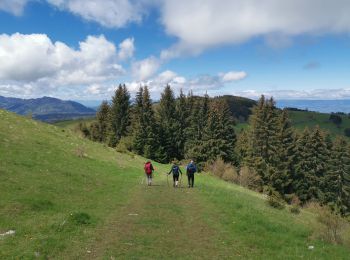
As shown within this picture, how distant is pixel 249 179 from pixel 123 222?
42.1 m

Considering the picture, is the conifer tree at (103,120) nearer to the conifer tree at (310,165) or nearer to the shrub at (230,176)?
the shrub at (230,176)

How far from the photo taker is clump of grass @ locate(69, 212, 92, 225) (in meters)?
15.4

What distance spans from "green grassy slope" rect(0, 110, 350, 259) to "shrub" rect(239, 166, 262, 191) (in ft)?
91.8

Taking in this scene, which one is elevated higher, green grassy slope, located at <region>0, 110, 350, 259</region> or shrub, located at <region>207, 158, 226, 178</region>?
green grassy slope, located at <region>0, 110, 350, 259</region>

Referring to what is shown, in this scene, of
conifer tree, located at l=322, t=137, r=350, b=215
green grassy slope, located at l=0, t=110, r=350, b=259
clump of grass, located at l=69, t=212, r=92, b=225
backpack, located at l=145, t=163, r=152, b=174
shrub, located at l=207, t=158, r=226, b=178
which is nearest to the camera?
green grassy slope, located at l=0, t=110, r=350, b=259

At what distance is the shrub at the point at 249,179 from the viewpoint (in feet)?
180

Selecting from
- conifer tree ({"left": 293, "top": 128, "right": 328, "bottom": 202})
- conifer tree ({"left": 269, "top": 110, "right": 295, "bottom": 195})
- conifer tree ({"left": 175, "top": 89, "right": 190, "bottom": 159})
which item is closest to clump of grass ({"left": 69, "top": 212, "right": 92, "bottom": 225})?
conifer tree ({"left": 269, "top": 110, "right": 295, "bottom": 195})

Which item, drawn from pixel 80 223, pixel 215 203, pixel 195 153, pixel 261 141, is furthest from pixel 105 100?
pixel 80 223

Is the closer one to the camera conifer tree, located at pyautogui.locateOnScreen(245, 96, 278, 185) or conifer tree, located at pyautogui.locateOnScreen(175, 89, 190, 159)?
conifer tree, located at pyautogui.locateOnScreen(245, 96, 278, 185)

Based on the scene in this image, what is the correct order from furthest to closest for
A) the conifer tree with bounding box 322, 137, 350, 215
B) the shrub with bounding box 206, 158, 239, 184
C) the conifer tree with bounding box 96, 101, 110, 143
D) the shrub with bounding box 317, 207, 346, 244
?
1. the conifer tree with bounding box 96, 101, 110, 143
2. the conifer tree with bounding box 322, 137, 350, 215
3. the shrub with bounding box 206, 158, 239, 184
4. the shrub with bounding box 317, 207, 346, 244

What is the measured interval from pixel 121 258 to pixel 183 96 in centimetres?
7107

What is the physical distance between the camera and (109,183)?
28.1m

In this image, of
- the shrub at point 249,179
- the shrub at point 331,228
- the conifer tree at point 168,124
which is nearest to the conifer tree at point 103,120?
the conifer tree at point 168,124

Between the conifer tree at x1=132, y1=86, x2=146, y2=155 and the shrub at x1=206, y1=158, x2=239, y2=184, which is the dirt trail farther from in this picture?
the conifer tree at x1=132, y1=86, x2=146, y2=155
